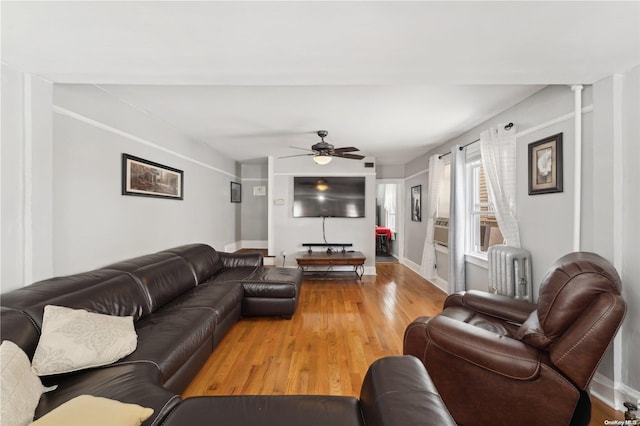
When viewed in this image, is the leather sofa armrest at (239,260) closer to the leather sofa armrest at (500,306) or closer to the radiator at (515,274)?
the leather sofa armrest at (500,306)

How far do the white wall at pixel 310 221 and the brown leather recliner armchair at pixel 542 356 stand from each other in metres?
3.99

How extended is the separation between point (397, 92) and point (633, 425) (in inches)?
105

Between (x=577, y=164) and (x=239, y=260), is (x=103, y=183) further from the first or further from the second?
(x=577, y=164)

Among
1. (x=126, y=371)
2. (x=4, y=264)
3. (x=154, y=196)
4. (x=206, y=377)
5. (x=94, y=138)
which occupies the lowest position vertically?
(x=206, y=377)

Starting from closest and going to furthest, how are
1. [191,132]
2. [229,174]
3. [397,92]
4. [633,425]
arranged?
[633,425], [397,92], [191,132], [229,174]

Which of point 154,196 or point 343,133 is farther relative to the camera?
point 343,133

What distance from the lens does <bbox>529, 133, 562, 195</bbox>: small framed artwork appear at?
7.42 ft

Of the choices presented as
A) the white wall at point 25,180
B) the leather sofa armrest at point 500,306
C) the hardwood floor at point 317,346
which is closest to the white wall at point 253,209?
the hardwood floor at point 317,346

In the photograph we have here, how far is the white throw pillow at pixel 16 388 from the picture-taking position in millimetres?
980

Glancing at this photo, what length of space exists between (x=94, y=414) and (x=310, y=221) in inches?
188

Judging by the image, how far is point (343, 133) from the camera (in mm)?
3961

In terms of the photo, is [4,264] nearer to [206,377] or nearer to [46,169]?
[46,169]

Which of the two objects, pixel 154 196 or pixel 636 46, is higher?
pixel 636 46

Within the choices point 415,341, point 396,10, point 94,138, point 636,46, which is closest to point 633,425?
point 415,341
